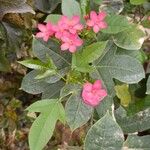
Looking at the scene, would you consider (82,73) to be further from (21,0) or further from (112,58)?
(21,0)

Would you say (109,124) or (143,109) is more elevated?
(109,124)

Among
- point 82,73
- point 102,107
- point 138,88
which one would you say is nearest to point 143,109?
point 138,88

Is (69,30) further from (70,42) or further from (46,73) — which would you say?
(46,73)

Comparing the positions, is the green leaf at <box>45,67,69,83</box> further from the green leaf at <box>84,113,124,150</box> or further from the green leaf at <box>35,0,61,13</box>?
the green leaf at <box>35,0,61,13</box>

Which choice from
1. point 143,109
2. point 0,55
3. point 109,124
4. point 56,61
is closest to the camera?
point 109,124

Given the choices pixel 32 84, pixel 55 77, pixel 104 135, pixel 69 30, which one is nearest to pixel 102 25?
pixel 69 30

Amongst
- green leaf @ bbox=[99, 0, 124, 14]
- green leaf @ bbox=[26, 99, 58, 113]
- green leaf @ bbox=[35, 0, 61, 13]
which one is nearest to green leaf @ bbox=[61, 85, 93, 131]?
green leaf @ bbox=[26, 99, 58, 113]

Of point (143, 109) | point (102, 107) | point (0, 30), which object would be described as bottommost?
point (143, 109)
